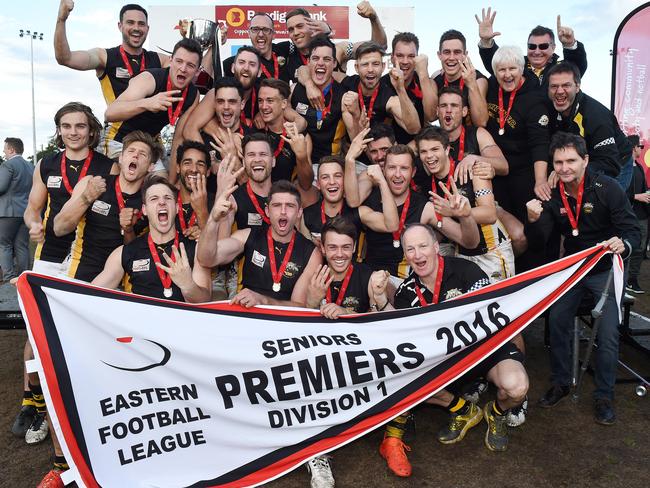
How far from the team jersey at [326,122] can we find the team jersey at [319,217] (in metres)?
0.99

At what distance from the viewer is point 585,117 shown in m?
5.33

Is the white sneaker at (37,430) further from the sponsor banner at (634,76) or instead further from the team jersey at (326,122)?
the sponsor banner at (634,76)

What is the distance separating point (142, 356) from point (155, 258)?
94 cm

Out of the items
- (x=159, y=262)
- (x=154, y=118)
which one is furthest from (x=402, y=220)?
(x=154, y=118)

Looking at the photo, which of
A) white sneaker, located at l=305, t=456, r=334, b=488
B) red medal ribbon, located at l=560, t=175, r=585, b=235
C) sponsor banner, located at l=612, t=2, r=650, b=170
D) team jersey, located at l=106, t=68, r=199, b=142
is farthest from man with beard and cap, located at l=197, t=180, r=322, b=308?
sponsor banner, located at l=612, t=2, r=650, b=170

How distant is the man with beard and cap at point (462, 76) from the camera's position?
545 cm

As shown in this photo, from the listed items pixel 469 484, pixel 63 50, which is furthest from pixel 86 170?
pixel 469 484

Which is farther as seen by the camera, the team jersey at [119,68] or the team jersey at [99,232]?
the team jersey at [119,68]

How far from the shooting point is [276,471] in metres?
3.66

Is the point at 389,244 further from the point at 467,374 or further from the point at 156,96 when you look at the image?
the point at 156,96

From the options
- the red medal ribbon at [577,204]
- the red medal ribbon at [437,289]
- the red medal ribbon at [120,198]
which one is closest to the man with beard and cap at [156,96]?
the red medal ribbon at [120,198]

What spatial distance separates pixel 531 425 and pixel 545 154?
2.61m

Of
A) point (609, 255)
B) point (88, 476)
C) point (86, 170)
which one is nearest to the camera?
point (88, 476)

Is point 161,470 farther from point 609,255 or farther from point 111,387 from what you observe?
point 609,255
